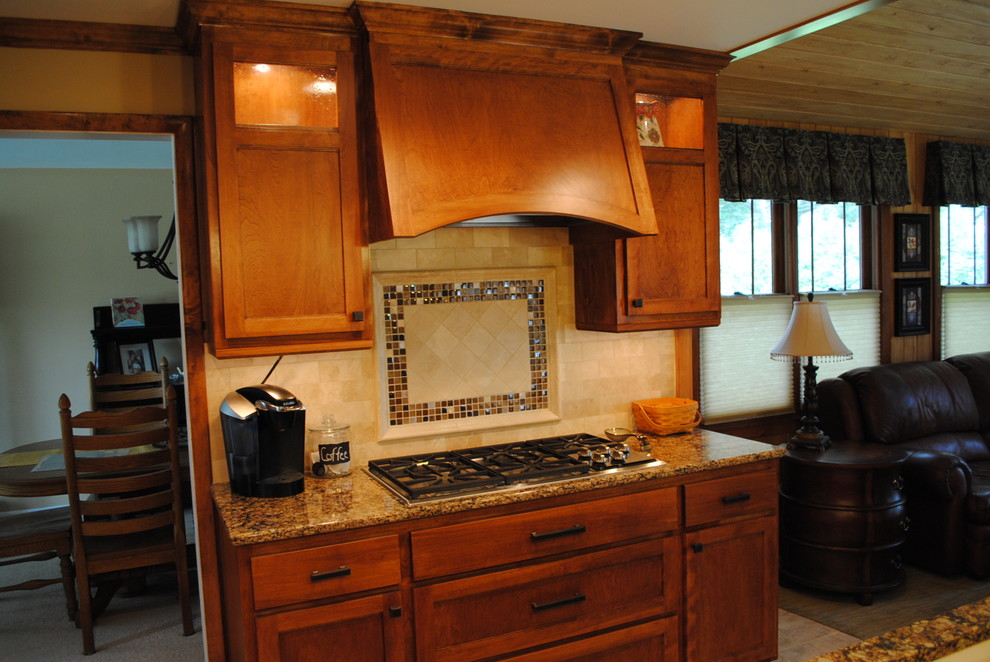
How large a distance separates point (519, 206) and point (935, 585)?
2.92 metres

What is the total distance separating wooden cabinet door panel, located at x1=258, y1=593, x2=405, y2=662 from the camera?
7.04 feet

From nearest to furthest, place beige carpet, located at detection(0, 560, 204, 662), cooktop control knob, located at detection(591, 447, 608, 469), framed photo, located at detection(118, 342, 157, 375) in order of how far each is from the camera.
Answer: cooktop control knob, located at detection(591, 447, 608, 469) → beige carpet, located at detection(0, 560, 204, 662) → framed photo, located at detection(118, 342, 157, 375)

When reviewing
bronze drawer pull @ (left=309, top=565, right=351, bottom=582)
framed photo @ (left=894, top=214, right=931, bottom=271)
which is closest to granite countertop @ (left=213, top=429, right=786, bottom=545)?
bronze drawer pull @ (left=309, top=565, right=351, bottom=582)

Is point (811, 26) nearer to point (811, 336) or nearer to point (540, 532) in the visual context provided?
point (811, 336)

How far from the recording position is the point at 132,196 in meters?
5.95

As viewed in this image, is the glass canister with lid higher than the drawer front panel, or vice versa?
the glass canister with lid

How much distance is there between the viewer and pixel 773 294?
4.55 m

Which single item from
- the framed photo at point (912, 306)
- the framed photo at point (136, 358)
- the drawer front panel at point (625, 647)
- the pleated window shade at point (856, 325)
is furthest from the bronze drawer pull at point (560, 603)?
the framed photo at point (136, 358)

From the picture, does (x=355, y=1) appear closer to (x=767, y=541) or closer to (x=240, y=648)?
(x=240, y=648)

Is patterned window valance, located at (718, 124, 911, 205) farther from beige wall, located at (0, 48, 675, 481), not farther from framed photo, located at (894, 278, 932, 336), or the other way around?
beige wall, located at (0, 48, 675, 481)

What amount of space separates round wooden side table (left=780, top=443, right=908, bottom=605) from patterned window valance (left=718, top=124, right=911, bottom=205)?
59.8 inches

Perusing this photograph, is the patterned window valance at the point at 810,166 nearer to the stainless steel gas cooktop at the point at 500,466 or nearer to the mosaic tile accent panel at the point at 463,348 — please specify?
the mosaic tile accent panel at the point at 463,348

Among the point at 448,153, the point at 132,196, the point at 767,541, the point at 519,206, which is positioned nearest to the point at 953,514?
the point at 767,541

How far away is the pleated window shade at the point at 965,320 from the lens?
5.37 meters
